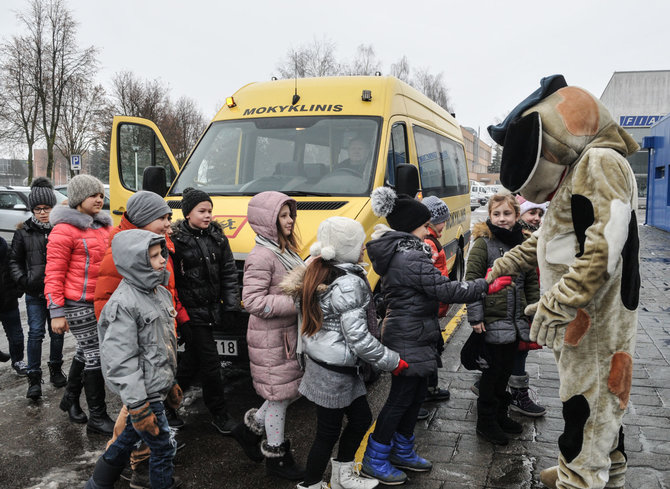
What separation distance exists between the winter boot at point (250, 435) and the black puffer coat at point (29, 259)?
252 centimetres

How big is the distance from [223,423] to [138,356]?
4.33ft

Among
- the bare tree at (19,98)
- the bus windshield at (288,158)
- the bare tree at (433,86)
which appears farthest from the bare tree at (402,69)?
the bus windshield at (288,158)

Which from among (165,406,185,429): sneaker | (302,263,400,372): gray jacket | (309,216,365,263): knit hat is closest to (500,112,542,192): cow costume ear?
(309,216,365,263): knit hat

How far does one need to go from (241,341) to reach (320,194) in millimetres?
1458

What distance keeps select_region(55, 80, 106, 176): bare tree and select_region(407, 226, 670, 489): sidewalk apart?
2748 cm

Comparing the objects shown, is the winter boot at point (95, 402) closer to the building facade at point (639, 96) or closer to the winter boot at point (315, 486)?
the winter boot at point (315, 486)

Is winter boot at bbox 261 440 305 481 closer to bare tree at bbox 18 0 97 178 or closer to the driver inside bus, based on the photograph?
the driver inside bus

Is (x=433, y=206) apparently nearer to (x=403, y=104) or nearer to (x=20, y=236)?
(x=403, y=104)

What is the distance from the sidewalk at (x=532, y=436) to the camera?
338 cm

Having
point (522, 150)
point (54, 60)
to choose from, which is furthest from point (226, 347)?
point (54, 60)

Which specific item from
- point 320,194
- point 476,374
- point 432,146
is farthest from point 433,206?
point 432,146

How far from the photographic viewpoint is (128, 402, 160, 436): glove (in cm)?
293

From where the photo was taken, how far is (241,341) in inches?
176

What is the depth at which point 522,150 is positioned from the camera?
2.89 metres
